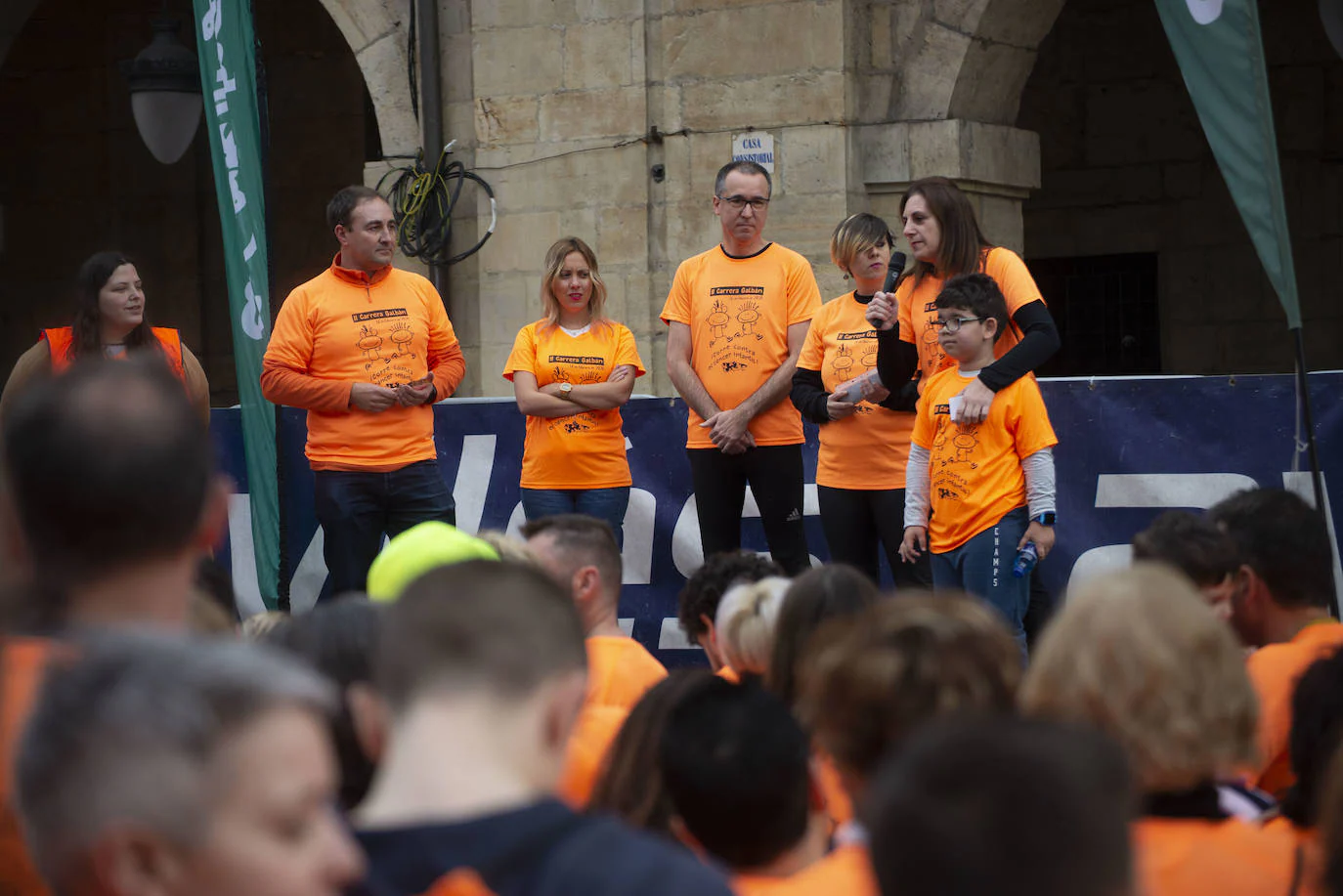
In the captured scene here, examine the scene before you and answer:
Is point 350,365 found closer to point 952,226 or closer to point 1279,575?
point 952,226

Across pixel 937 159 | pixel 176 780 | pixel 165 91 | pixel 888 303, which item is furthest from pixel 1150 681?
pixel 165 91

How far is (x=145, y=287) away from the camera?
15594 millimetres

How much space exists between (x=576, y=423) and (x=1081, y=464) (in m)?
2.06

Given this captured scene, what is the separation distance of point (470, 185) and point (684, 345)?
3456mm

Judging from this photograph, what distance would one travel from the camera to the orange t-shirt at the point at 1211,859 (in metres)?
2.25

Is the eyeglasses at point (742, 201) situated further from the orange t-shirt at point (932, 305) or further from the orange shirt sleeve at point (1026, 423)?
the orange shirt sleeve at point (1026, 423)

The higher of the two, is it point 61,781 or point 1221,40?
point 1221,40

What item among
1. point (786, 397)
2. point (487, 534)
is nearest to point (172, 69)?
point (786, 397)

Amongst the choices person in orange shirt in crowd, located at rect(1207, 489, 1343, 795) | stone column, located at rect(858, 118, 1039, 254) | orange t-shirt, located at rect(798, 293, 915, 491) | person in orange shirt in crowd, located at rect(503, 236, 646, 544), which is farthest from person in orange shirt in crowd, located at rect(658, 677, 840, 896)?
stone column, located at rect(858, 118, 1039, 254)

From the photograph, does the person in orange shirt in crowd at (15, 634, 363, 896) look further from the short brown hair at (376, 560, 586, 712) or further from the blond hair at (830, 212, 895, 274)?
the blond hair at (830, 212, 895, 274)

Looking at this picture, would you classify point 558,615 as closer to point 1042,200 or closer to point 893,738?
point 893,738

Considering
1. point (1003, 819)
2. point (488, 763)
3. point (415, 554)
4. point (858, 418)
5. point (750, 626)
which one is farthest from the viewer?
point (858, 418)

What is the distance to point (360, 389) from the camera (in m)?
6.63

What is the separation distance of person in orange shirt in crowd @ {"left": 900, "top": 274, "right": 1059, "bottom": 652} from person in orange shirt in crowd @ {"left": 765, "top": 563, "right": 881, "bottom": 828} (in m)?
2.21
